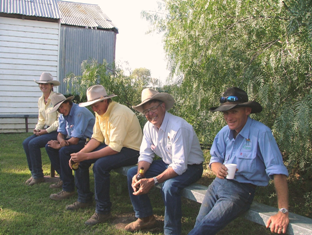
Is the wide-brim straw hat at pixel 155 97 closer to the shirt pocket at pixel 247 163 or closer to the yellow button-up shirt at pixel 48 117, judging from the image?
the shirt pocket at pixel 247 163

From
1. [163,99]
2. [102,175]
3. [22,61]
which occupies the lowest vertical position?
[102,175]

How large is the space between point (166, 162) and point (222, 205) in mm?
1012

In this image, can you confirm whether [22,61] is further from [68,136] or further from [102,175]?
[102,175]

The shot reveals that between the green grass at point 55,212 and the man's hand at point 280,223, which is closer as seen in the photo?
the man's hand at point 280,223

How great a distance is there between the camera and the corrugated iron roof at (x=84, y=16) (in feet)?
45.0

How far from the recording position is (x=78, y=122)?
14.7 ft

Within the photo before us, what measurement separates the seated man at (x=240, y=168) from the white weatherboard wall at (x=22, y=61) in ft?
31.5

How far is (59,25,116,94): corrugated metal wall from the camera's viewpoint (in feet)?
43.5

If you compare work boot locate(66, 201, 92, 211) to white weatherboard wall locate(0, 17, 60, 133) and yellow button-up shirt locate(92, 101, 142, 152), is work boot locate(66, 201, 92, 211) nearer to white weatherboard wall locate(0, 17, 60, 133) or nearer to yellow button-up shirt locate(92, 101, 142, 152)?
yellow button-up shirt locate(92, 101, 142, 152)

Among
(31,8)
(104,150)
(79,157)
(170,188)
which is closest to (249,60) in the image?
(170,188)

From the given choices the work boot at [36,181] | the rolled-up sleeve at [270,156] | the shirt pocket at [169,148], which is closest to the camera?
the rolled-up sleeve at [270,156]

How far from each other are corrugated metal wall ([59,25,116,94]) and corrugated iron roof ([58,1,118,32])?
27 cm

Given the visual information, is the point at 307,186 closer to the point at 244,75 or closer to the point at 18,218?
the point at 244,75

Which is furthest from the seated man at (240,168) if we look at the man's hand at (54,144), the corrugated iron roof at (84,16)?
the corrugated iron roof at (84,16)
